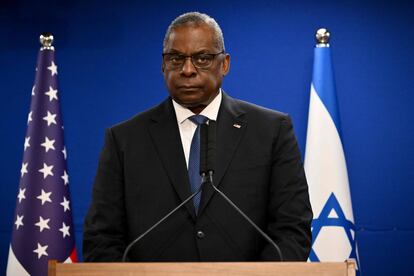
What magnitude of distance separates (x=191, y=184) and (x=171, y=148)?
163 millimetres

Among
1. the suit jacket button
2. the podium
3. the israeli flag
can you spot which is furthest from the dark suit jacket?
the israeli flag

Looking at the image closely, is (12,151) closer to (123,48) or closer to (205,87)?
(123,48)

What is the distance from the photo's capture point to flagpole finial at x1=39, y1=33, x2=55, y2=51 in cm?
447

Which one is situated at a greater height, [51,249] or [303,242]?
[303,242]

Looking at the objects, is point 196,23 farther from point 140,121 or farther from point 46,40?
point 46,40

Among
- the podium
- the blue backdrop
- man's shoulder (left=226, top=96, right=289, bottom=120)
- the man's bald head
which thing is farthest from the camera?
the blue backdrop

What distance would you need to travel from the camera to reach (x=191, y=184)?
2.60 metres

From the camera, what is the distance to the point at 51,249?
4.27 metres

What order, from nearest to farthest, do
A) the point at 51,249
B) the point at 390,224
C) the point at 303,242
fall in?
the point at 303,242, the point at 51,249, the point at 390,224

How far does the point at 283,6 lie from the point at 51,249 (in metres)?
2.05

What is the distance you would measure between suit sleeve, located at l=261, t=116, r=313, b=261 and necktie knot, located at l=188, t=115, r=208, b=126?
263 millimetres

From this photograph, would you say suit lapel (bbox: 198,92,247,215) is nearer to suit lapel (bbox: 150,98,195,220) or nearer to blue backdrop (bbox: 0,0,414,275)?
suit lapel (bbox: 150,98,195,220)

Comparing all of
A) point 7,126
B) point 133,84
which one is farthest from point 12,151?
point 133,84

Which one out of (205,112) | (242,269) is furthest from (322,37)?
(242,269)
